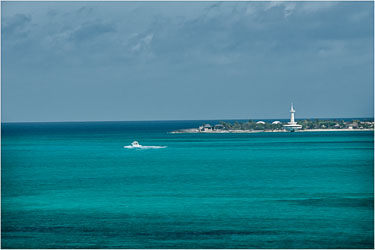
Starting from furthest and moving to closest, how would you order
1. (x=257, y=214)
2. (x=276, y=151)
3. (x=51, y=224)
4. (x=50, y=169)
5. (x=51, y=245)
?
(x=276, y=151)
(x=50, y=169)
(x=257, y=214)
(x=51, y=224)
(x=51, y=245)

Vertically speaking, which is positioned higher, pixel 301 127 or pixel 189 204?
pixel 301 127

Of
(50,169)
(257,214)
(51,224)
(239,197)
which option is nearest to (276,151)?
(50,169)

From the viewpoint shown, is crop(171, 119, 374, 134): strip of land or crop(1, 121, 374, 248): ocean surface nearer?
crop(1, 121, 374, 248): ocean surface

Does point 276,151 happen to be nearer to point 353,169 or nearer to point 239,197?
point 353,169

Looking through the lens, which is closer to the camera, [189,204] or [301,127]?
[189,204]

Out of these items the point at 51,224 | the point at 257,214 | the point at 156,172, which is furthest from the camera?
the point at 156,172

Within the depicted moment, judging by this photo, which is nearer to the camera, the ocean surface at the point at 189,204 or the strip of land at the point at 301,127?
the ocean surface at the point at 189,204

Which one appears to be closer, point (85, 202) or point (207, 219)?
point (207, 219)

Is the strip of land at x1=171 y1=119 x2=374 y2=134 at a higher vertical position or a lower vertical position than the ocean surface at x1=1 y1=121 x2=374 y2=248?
higher
